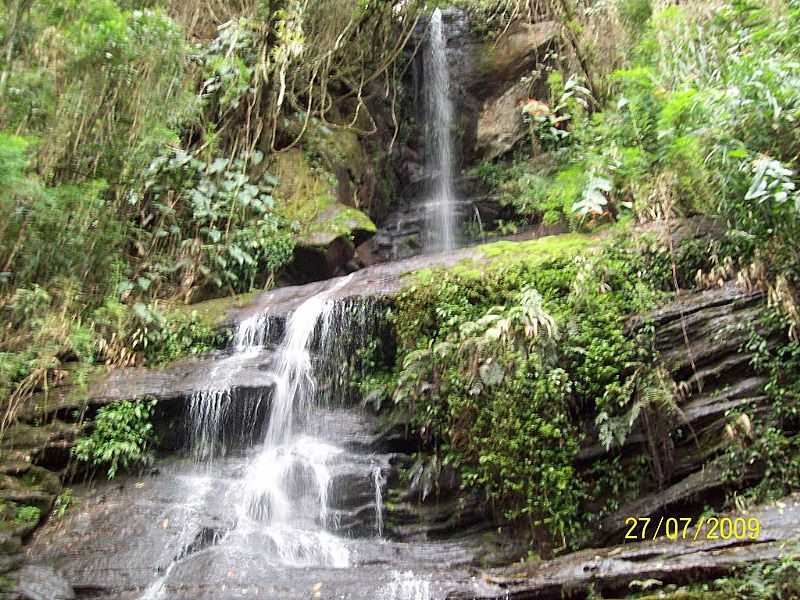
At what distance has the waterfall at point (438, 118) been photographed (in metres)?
13.8

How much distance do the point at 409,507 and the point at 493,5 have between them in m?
11.6

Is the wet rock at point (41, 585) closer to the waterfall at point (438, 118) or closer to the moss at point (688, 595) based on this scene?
the moss at point (688, 595)

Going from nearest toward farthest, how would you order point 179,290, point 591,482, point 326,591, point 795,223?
point 326,591
point 795,223
point 591,482
point 179,290

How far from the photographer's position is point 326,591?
495cm

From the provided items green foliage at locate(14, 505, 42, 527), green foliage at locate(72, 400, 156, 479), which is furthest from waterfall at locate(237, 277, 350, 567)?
green foliage at locate(14, 505, 42, 527)

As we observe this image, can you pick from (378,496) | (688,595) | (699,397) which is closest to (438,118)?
(378,496)

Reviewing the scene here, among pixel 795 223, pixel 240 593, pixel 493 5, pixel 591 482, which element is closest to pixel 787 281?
pixel 795 223

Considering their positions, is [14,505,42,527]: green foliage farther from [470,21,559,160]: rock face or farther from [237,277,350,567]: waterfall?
[470,21,559,160]: rock face

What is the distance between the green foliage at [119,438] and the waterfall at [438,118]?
7528 mm

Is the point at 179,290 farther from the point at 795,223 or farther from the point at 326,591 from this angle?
the point at 795,223

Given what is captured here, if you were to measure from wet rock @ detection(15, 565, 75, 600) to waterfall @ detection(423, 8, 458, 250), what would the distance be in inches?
375

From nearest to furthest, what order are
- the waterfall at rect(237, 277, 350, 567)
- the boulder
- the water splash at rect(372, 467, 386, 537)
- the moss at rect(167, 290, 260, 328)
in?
1. the waterfall at rect(237, 277, 350, 567)
2. the water splash at rect(372, 467, 386, 537)
3. the moss at rect(167, 290, 260, 328)
4. the boulder

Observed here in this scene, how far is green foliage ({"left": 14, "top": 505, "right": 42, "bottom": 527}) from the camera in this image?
6314 millimetres

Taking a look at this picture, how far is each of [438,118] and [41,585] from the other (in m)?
11.7
